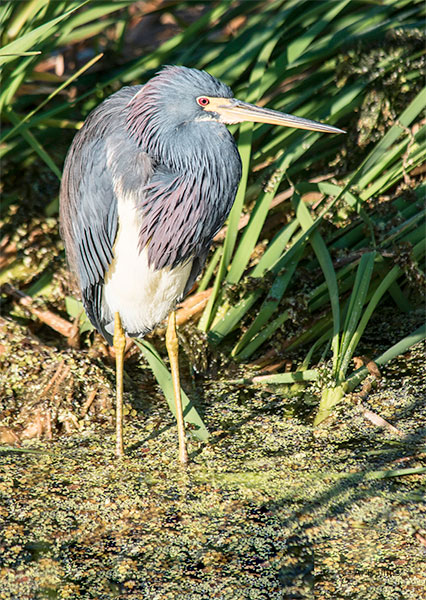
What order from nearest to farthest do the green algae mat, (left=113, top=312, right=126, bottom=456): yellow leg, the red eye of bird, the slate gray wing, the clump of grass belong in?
1. the green algae mat
2. the red eye of bird
3. the slate gray wing
4. (left=113, top=312, right=126, bottom=456): yellow leg
5. the clump of grass

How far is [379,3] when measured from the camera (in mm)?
4020

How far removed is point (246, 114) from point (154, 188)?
41 cm

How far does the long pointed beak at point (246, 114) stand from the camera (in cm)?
276

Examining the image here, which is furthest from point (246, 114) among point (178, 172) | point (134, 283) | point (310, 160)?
point (310, 160)

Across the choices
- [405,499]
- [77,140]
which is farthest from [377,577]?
[77,140]

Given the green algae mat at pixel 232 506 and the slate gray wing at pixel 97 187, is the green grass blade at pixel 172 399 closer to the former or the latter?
the green algae mat at pixel 232 506

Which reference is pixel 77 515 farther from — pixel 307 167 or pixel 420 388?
pixel 307 167

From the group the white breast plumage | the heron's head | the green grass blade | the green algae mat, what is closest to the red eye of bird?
the heron's head

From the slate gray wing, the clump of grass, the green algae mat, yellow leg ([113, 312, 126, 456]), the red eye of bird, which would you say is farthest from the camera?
the clump of grass

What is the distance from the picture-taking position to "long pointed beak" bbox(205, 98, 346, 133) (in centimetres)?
276

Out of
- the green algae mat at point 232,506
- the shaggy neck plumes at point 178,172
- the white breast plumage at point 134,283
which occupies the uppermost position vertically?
the shaggy neck plumes at point 178,172

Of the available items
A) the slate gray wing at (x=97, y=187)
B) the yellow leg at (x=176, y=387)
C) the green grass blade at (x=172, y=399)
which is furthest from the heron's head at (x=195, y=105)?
the green grass blade at (x=172, y=399)

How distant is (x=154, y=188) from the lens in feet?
9.26

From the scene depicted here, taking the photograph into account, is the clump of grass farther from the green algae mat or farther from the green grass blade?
the green algae mat
